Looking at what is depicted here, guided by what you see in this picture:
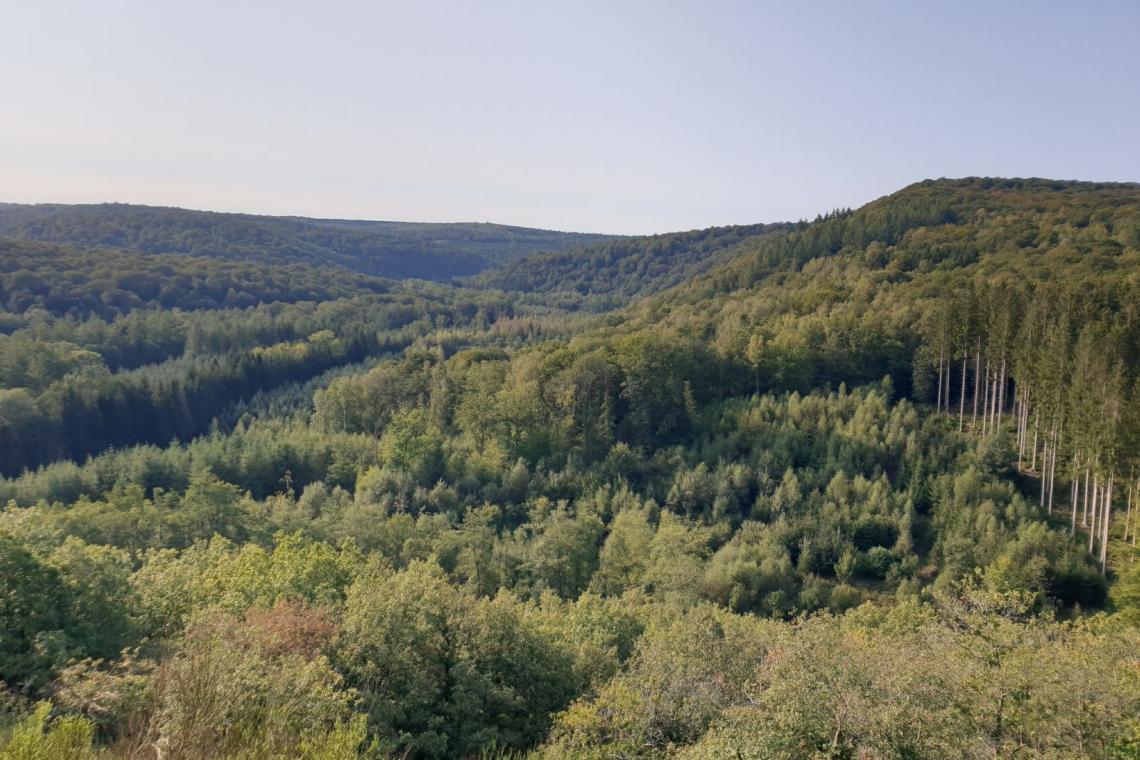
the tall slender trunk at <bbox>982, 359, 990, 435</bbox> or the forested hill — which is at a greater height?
the forested hill

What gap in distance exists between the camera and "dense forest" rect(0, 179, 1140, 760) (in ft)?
48.4

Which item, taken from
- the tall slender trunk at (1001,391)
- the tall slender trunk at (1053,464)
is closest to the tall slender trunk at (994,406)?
the tall slender trunk at (1001,391)

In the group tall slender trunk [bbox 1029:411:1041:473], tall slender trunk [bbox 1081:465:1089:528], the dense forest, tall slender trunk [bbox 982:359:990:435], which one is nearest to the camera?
the dense forest

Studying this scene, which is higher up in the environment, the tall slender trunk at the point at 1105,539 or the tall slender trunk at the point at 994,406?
the tall slender trunk at the point at 994,406

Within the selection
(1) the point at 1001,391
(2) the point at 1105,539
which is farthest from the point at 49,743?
(1) the point at 1001,391

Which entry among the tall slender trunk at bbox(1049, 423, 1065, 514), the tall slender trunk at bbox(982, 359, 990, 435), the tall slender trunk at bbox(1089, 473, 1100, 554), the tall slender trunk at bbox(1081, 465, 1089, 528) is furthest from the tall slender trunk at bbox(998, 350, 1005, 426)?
the tall slender trunk at bbox(1089, 473, 1100, 554)

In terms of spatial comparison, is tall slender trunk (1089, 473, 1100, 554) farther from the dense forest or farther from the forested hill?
the forested hill

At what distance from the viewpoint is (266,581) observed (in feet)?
83.2

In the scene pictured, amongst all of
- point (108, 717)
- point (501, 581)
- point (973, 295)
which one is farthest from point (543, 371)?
point (108, 717)

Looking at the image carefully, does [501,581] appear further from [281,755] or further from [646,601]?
[281,755]

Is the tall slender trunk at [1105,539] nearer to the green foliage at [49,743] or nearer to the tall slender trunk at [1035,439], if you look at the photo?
the tall slender trunk at [1035,439]

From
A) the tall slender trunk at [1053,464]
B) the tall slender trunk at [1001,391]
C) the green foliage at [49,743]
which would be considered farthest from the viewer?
the tall slender trunk at [1001,391]

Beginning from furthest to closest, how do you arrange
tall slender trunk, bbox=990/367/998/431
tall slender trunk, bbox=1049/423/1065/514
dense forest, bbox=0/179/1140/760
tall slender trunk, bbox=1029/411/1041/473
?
tall slender trunk, bbox=990/367/998/431 → tall slender trunk, bbox=1029/411/1041/473 → tall slender trunk, bbox=1049/423/1065/514 → dense forest, bbox=0/179/1140/760

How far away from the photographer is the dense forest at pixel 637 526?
48.4ft
